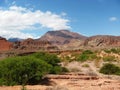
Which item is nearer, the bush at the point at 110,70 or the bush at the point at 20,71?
the bush at the point at 20,71

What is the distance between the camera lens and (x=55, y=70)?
3566 cm

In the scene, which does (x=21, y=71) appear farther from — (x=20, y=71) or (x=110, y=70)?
(x=110, y=70)

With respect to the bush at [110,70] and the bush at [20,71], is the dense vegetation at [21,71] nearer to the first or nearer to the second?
the bush at [20,71]

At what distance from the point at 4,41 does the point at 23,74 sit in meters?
103

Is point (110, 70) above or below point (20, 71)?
below

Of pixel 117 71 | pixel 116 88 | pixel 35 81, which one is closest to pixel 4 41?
pixel 117 71

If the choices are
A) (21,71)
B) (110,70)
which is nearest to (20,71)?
(21,71)

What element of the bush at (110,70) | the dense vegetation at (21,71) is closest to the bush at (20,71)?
the dense vegetation at (21,71)

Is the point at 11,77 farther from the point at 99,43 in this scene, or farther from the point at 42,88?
the point at 99,43

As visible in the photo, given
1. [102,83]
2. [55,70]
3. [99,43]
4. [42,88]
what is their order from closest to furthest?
[42,88] < [102,83] < [55,70] < [99,43]

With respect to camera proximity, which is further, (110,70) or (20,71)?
(110,70)

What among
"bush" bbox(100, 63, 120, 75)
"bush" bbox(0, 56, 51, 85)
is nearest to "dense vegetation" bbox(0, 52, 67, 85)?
"bush" bbox(0, 56, 51, 85)

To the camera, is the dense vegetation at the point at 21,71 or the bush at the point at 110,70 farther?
the bush at the point at 110,70

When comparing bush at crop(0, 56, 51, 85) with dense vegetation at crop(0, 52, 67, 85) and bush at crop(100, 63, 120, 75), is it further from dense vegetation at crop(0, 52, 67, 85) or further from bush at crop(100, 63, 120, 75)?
bush at crop(100, 63, 120, 75)
